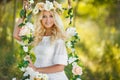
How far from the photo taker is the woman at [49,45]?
21.2 feet

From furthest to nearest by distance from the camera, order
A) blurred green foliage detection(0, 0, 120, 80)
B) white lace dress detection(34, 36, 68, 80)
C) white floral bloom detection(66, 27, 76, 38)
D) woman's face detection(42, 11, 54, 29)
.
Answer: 1. blurred green foliage detection(0, 0, 120, 80)
2. white floral bloom detection(66, 27, 76, 38)
3. woman's face detection(42, 11, 54, 29)
4. white lace dress detection(34, 36, 68, 80)

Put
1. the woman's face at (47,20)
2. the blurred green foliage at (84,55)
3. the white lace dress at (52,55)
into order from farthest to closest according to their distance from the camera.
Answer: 1. the blurred green foliage at (84,55)
2. the woman's face at (47,20)
3. the white lace dress at (52,55)

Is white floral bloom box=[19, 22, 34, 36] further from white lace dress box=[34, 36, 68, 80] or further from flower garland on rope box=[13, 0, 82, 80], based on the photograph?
white lace dress box=[34, 36, 68, 80]

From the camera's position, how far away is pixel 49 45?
6.51 metres

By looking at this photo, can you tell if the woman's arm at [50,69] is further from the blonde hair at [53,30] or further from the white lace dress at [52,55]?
the blonde hair at [53,30]

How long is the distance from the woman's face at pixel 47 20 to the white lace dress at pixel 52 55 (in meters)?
0.17

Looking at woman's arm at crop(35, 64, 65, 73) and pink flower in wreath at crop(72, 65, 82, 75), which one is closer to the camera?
woman's arm at crop(35, 64, 65, 73)

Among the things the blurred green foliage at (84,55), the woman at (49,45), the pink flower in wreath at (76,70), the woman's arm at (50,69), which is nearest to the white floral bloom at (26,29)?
the woman at (49,45)

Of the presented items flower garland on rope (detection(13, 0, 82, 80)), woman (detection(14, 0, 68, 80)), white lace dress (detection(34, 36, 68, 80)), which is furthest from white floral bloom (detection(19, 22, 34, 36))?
white lace dress (detection(34, 36, 68, 80))

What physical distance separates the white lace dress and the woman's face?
0.17 m

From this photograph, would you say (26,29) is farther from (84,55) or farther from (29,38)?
(84,55)

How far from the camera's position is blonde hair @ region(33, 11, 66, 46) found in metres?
6.55

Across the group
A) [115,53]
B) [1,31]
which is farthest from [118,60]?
[1,31]

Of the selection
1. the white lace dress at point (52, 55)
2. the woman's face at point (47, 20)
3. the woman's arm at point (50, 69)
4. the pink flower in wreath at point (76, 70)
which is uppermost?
the woman's face at point (47, 20)
